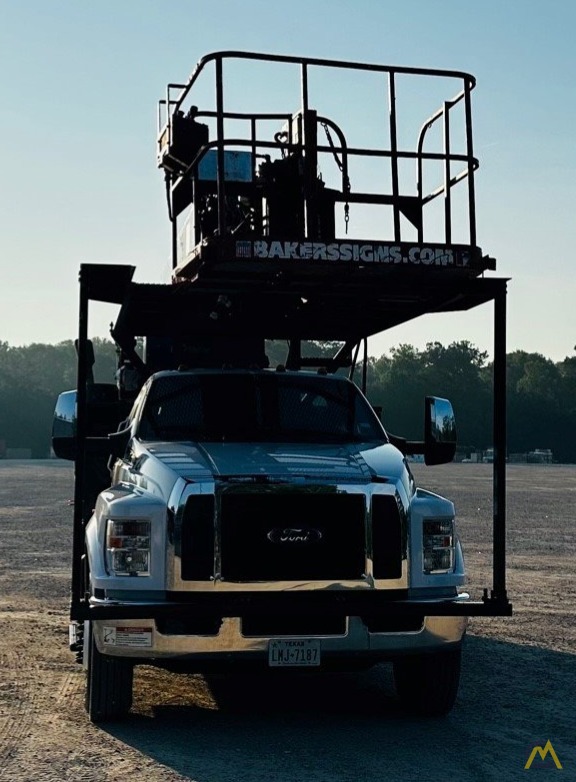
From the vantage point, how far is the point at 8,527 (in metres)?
23.1

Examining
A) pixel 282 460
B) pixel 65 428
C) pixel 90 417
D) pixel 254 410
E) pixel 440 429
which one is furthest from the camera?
pixel 90 417

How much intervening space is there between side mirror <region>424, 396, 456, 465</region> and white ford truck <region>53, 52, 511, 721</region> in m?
0.02

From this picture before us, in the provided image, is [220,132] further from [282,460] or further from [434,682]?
[434,682]

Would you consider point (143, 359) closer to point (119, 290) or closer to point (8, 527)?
point (119, 290)

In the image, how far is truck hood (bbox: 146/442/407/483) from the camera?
7.29 metres

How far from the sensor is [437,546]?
7422 millimetres

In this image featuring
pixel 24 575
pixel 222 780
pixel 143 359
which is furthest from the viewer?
→ pixel 24 575

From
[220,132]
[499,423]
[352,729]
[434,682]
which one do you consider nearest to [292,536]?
[352,729]

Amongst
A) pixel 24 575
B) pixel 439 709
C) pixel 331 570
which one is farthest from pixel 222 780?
pixel 24 575

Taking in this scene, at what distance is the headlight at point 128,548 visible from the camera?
710 centimetres

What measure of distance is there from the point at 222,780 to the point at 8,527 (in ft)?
57.5

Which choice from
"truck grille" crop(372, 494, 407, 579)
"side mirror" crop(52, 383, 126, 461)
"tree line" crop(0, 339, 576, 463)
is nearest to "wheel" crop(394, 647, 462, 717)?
"truck grille" crop(372, 494, 407, 579)

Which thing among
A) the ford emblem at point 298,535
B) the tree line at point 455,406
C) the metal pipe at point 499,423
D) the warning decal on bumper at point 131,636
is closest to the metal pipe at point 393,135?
the metal pipe at point 499,423

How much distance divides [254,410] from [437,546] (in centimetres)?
184
